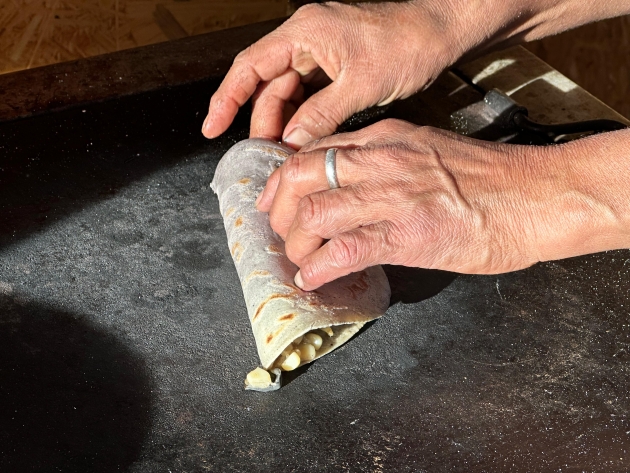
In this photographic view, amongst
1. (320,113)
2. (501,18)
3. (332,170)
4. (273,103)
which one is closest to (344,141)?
(332,170)

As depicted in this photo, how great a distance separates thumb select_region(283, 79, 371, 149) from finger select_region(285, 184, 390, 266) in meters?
0.37

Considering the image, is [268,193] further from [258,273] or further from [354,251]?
[354,251]

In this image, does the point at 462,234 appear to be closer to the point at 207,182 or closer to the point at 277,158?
the point at 277,158

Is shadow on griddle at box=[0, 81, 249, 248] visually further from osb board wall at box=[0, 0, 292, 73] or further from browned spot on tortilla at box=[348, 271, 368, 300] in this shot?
osb board wall at box=[0, 0, 292, 73]

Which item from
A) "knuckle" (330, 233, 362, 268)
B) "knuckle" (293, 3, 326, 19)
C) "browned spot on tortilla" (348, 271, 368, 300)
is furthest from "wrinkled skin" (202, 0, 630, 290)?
"knuckle" (293, 3, 326, 19)

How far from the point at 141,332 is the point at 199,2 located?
212cm

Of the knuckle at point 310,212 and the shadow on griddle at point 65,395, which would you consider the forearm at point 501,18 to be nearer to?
the knuckle at point 310,212

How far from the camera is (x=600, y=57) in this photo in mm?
3580

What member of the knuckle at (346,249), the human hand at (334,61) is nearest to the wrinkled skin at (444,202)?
the knuckle at (346,249)

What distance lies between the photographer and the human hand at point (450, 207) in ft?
4.24

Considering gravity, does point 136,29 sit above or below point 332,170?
below

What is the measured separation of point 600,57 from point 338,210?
9.11 feet

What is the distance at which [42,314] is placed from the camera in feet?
5.00

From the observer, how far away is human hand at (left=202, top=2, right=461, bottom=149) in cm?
163
